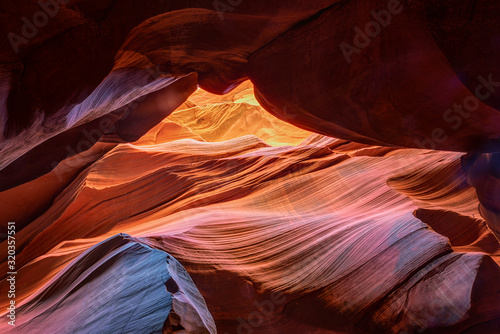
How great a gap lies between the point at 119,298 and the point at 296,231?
3.25 m

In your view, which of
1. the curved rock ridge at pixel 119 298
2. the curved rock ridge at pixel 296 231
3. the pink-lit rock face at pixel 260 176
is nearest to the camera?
the curved rock ridge at pixel 119 298

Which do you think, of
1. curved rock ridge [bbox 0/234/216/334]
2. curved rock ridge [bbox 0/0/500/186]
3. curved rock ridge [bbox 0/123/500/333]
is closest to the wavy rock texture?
curved rock ridge [bbox 0/123/500/333]

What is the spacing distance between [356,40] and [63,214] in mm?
5815

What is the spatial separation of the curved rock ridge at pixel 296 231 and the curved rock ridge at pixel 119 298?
3.43 ft

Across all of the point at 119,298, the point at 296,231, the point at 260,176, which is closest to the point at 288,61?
the point at 296,231

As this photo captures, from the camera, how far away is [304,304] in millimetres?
4543

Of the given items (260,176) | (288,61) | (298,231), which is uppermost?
(288,61)

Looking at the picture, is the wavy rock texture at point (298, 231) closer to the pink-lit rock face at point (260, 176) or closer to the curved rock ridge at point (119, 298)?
the pink-lit rock face at point (260, 176)

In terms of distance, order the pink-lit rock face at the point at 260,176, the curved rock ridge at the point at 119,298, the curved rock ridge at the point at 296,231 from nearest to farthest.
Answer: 1. the curved rock ridge at the point at 119,298
2. the pink-lit rock face at the point at 260,176
3. the curved rock ridge at the point at 296,231

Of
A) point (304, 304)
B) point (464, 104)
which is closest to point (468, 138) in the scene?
point (464, 104)

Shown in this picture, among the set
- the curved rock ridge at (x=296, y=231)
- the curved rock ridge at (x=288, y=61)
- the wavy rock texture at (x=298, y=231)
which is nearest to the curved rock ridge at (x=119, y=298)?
the wavy rock texture at (x=298, y=231)

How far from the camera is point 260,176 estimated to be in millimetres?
7230

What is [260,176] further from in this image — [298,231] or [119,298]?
[119,298]

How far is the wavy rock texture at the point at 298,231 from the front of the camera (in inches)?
175
